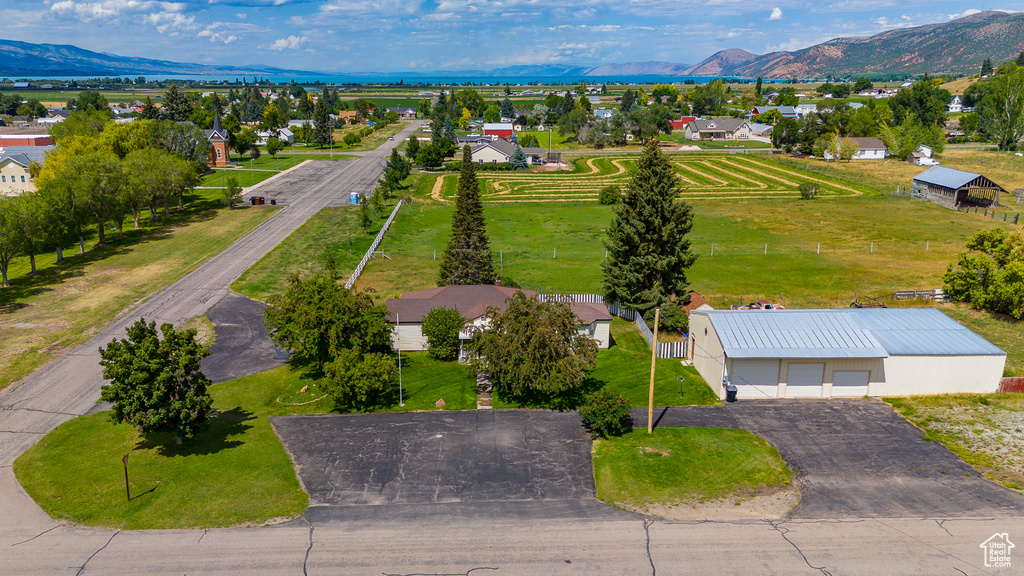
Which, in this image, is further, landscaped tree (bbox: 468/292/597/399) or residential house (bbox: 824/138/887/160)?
residential house (bbox: 824/138/887/160)

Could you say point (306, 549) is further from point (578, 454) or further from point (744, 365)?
point (744, 365)

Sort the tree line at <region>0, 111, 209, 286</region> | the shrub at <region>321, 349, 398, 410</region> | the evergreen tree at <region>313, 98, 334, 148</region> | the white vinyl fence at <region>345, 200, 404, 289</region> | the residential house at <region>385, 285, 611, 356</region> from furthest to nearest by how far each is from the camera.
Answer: the evergreen tree at <region>313, 98, 334, 148</region> < the tree line at <region>0, 111, 209, 286</region> < the white vinyl fence at <region>345, 200, 404, 289</region> < the residential house at <region>385, 285, 611, 356</region> < the shrub at <region>321, 349, 398, 410</region>

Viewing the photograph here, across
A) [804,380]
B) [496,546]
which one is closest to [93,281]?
[496,546]

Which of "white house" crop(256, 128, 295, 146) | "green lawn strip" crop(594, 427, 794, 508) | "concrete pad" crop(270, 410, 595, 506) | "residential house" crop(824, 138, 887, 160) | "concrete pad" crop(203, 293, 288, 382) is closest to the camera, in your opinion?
"green lawn strip" crop(594, 427, 794, 508)

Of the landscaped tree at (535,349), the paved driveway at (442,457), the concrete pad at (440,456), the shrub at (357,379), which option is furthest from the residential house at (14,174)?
the landscaped tree at (535,349)

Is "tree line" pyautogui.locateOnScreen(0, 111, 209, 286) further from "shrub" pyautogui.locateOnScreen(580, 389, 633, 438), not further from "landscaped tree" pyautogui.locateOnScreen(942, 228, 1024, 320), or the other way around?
"landscaped tree" pyautogui.locateOnScreen(942, 228, 1024, 320)

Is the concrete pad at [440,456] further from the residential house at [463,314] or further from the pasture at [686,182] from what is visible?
the pasture at [686,182]

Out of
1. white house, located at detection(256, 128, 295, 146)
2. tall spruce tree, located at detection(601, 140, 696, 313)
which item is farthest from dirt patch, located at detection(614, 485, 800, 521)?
white house, located at detection(256, 128, 295, 146)

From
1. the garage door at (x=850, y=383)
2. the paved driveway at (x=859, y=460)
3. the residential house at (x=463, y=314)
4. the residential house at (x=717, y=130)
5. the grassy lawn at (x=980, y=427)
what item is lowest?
the paved driveway at (x=859, y=460)
